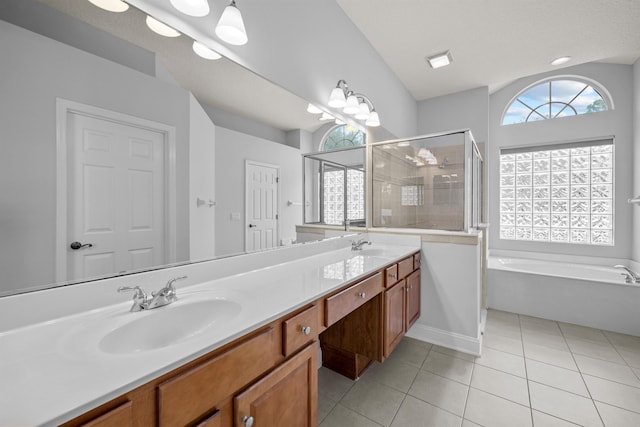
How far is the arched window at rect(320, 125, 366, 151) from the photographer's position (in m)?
2.10

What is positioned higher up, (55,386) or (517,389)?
(55,386)

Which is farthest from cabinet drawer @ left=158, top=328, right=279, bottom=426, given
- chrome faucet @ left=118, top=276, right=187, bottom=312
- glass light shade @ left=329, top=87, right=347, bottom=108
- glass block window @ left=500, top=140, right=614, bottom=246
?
glass block window @ left=500, top=140, right=614, bottom=246

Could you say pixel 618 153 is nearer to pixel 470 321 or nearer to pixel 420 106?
pixel 420 106

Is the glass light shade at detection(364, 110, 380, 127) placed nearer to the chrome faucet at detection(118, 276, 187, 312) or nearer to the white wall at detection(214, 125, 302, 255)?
the white wall at detection(214, 125, 302, 255)

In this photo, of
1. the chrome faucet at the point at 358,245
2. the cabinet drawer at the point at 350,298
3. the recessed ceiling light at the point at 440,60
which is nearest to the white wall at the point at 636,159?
the recessed ceiling light at the point at 440,60

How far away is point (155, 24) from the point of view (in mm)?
1050

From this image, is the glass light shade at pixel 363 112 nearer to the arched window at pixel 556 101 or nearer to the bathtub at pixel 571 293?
the bathtub at pixel 571 293

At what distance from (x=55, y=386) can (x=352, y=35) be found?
2794mm

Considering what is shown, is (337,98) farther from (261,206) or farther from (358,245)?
(358,245)

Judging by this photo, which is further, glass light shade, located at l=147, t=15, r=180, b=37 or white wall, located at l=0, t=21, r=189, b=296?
glass light shade, located at l=147, t=15, r=180, b=37

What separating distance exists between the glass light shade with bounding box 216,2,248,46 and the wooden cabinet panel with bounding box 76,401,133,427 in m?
1.37

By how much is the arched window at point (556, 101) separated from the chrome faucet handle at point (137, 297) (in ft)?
15.4

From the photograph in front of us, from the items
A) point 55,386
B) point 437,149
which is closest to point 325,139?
point 437,149

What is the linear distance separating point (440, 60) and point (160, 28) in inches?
108
